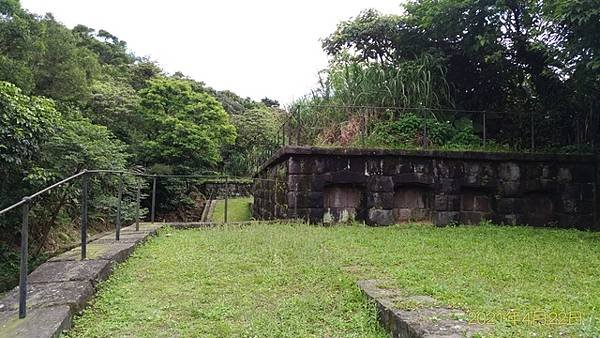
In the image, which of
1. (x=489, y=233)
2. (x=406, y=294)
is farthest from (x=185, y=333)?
(x=489, y=233)

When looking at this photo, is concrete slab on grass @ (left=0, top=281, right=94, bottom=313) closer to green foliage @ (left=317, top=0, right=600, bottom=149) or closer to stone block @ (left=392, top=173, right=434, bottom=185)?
stone block @ (left=392, top=173, right=434, bottom=185)

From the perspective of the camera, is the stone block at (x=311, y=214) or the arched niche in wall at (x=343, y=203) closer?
the stone block at (x=311, y=214)

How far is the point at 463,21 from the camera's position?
10.1 m

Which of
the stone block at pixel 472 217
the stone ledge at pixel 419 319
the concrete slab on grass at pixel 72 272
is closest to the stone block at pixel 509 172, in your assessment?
the stone block at pixel 472 217

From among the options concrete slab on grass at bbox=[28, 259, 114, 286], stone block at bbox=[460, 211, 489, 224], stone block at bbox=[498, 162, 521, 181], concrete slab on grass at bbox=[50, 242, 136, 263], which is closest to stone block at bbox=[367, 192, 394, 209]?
stone block at bbox=[460, 211, 489, 224]

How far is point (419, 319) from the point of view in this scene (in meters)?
2.60

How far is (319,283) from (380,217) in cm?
499

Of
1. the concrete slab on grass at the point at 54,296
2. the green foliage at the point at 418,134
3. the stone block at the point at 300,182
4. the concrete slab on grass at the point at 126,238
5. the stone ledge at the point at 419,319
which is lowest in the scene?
the concrete slab on grass at the point at 54,296

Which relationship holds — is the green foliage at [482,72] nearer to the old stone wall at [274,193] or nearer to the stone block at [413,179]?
the stone block at [413,179]

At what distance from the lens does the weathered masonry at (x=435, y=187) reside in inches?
341

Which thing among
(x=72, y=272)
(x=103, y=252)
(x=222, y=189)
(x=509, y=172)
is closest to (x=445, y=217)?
(x=509, y=172)

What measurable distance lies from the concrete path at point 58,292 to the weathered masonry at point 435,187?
4.20m

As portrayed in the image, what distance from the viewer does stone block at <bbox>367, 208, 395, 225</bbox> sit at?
874 centimetres

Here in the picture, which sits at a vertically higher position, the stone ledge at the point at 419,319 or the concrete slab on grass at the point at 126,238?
the concrete slab on grass at the point at 126,238
